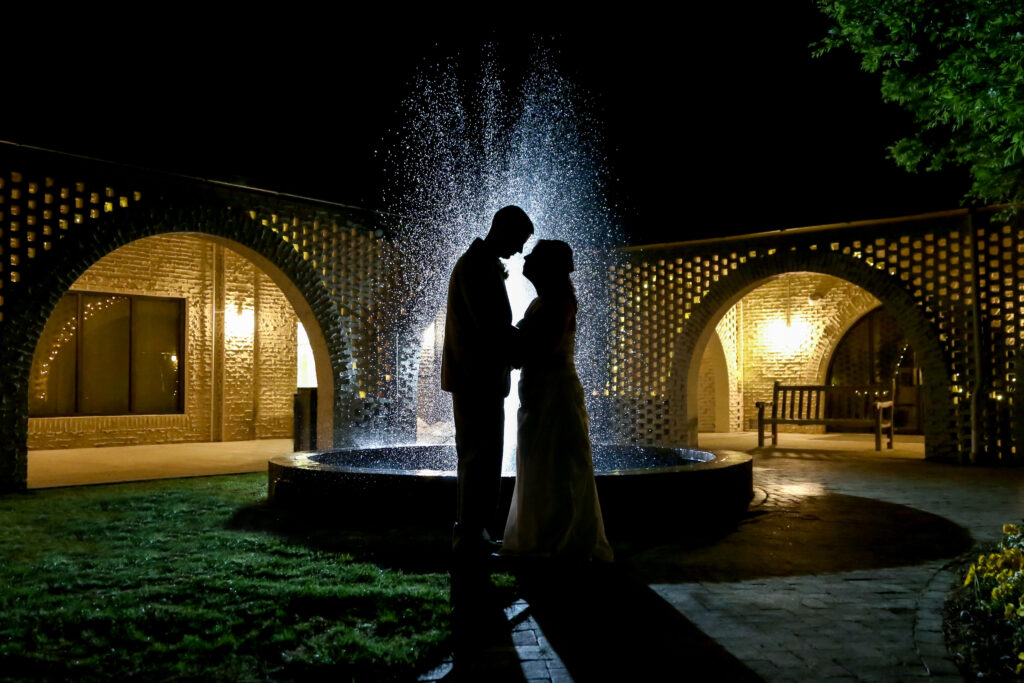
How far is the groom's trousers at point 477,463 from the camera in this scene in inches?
133

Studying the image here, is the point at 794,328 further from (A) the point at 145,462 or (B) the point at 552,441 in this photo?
(B) the point at 552,441

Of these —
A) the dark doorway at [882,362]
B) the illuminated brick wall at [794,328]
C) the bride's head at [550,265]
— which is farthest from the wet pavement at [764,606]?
the illuminated brick wall at [794,328]

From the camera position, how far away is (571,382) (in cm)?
398

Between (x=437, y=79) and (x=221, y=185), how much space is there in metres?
3.64

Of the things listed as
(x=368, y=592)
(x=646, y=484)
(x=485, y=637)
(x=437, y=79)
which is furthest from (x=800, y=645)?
(x=437, y=79)

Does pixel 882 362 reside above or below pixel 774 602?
above

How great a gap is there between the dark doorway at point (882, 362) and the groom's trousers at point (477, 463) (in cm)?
1329

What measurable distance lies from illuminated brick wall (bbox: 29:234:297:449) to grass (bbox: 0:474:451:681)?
22.4ft

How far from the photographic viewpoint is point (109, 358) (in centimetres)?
1255

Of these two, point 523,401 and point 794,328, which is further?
point 794,328

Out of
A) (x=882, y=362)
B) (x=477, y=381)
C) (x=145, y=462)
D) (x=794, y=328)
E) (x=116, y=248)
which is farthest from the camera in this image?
(x=794, y=328)

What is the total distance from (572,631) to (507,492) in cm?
182

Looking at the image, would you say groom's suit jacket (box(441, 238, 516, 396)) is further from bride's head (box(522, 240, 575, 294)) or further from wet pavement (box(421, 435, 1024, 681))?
wet pavement (box(421, 435, 1024, 681))

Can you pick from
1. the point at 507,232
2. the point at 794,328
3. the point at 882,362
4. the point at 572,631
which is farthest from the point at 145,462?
the point at 882,362
